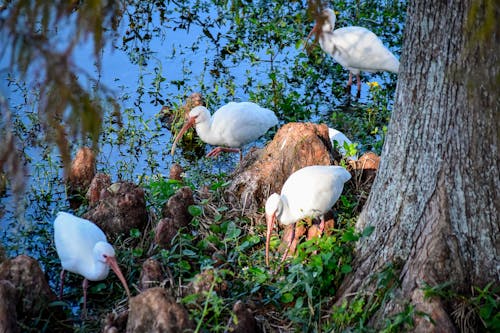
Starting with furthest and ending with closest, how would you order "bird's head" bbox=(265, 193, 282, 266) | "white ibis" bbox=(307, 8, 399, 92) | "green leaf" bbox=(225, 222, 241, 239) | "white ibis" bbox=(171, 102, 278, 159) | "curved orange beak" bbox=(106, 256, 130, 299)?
"white ibis" bbox=(307, 8, 399, 92) < "white ibis" bbox=(171, 102, 278, 159) < "green leaf" bbox=(225, 222, 241, 239) < "bird's head" bbox=(265, 193, 282, 266) < "curved orange beak" bbox=(106, 256, 130, 299)

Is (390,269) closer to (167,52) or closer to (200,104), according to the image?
(200,104)

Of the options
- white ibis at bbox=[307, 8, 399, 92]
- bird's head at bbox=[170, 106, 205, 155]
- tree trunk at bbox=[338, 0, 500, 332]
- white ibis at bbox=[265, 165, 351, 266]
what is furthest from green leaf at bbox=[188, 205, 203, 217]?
white ibis at bbox=[307, 8, 399, 92]

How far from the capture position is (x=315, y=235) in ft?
17.3

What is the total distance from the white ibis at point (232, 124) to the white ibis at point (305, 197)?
1.90 m

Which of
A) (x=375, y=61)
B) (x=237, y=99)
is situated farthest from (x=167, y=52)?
(x=375, y=61)

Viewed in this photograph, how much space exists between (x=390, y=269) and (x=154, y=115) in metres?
4.28

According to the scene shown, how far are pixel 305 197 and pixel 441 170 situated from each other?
1.07 meters

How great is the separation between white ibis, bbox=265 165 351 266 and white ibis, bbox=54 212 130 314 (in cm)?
97

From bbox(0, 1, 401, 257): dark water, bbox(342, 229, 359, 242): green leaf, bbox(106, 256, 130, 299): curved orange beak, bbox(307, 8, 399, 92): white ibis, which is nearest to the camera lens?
bbox(342, 229, 359, 242): green leaf

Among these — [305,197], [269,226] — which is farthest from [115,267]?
[305,197]

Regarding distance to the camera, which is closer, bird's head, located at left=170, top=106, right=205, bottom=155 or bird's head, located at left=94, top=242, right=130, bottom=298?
bird's head, located at left=94, top=242, right=130, bottom=298

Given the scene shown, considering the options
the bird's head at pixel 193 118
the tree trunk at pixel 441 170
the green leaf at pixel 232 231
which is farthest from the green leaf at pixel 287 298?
the bird's head at pixel 193 118

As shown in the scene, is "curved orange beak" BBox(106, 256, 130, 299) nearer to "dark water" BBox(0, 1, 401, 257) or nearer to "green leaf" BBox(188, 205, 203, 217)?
"green leaf" BBox(188, 205, 203, 217)

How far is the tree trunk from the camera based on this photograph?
404 cm
